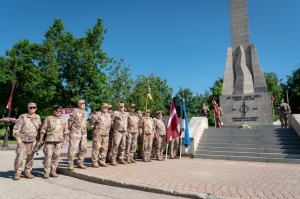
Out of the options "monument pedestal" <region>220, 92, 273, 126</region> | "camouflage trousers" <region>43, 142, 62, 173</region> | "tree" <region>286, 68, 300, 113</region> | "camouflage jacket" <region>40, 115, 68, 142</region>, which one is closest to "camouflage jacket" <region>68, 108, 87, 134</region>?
"camouflage jacket" <region>40, 115, 68, 142</region>

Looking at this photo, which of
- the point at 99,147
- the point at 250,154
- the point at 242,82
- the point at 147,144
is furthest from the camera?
the point at 242,82

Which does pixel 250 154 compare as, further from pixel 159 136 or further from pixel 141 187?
pixel 141 187

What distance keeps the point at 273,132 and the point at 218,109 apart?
4.93 m

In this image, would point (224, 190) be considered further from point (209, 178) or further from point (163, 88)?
point (163, 88)

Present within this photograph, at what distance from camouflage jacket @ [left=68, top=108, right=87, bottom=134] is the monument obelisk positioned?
12.8 meters

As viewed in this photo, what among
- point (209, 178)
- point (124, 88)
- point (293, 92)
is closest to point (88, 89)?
point (124, 88)

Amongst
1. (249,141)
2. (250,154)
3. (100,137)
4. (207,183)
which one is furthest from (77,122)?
(249,141)

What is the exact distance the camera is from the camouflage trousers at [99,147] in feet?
24.6

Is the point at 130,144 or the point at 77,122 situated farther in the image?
the point at 130,144

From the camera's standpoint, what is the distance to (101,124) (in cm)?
772

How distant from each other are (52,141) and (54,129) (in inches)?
12.3

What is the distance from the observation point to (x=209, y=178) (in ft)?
19.6

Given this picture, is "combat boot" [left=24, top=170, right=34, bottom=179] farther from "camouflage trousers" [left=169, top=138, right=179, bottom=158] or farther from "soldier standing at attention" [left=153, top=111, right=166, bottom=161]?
"camouflage trousers" [left=169, top=138, right=179, bottom=158]

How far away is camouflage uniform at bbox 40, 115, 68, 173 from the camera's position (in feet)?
20.6
